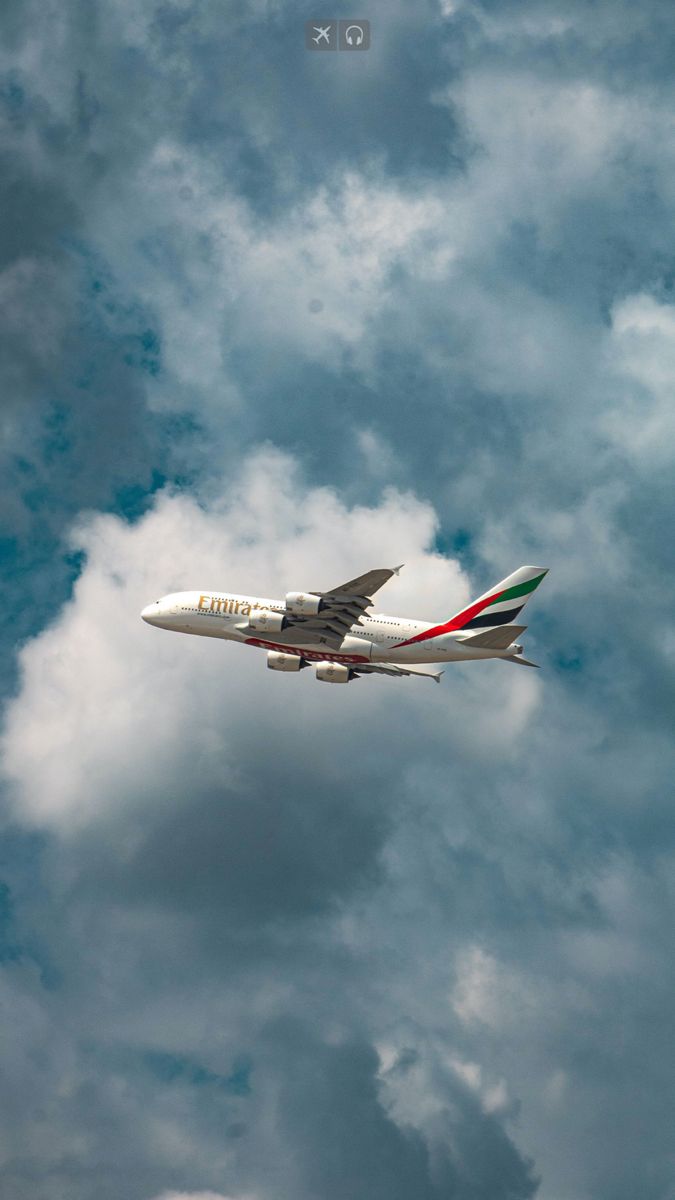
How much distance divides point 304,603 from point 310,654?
42.4 ft

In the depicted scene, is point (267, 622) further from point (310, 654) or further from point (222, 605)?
point (310, 654)

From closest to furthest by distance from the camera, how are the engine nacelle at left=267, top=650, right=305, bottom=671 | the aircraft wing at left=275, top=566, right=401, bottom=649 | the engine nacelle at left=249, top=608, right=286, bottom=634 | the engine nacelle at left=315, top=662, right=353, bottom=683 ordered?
the aircraft wing at left=275, top=566, right=401, bottom=649
the engine nacelle at left=249, top=608, right=286, bottom=634
the engine nacelle at left=267, top=650, right=305, bottom=671
the engine nacelle at left=315, top=662, right=353, bottom=683

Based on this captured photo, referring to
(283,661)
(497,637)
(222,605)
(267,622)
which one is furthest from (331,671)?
(497,637)

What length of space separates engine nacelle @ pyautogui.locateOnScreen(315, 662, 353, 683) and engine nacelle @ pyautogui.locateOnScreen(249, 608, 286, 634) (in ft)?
39.6

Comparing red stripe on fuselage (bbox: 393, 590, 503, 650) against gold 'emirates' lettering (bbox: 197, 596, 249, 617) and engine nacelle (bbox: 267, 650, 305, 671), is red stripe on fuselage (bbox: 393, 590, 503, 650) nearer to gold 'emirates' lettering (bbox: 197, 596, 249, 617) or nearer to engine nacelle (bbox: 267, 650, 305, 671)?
engine nacelle (bbox: 267, 650, 305, 671)

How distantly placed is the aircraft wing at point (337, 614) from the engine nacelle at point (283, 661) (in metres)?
6.39

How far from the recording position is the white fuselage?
155m

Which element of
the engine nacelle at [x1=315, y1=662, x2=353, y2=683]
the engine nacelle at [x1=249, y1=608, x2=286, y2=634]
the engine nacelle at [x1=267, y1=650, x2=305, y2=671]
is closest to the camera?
the engine nacelle at [x1=249, y1=608, x2=286, y2=634]

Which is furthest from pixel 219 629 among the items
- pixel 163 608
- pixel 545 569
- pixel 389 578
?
pixel 545 569

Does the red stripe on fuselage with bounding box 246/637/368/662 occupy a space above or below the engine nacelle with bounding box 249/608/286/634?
above

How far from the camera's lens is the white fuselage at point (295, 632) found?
15512 centimetres

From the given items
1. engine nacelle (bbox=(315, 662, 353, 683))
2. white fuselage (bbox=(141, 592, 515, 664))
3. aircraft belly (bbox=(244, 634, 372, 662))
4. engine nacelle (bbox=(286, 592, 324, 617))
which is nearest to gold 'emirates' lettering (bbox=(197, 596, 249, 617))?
white fuselage (bbox=(141, 592, 515, 664))

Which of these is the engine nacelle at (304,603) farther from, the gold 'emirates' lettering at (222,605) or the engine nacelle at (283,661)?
the engine nacelle at (283,661)

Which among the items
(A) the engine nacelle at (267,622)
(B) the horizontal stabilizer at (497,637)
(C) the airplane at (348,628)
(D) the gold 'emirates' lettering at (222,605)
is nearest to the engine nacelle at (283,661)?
(C) the airplane at (348,628)
